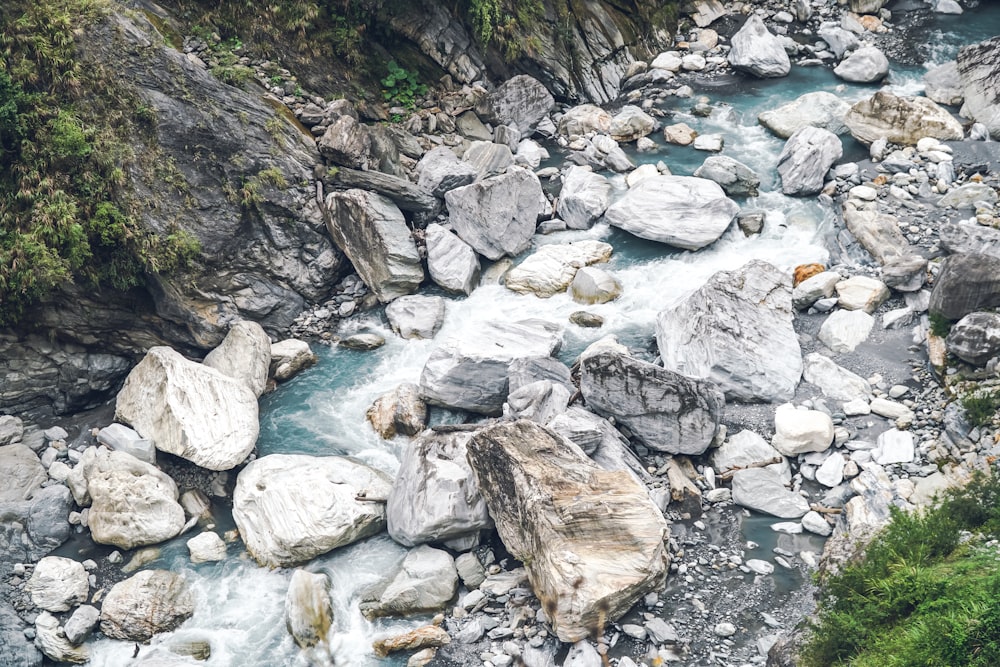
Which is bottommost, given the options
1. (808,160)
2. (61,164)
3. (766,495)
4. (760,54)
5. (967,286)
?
(766,495)

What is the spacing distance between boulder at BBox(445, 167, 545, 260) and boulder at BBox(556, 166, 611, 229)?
34.6 inches

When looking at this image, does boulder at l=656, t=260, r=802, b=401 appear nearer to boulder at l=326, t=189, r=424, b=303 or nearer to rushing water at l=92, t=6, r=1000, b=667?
rushing water at l=92, t=6, r=1000, b=667

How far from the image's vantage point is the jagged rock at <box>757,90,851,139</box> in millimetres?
20047

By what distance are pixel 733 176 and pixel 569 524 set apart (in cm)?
1045

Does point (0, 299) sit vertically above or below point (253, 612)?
above

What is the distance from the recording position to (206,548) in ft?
43.5

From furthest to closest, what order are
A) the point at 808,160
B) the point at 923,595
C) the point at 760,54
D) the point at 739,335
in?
the point at 760,54, the point at 808,160, the point at 739,335, the point at 923,595

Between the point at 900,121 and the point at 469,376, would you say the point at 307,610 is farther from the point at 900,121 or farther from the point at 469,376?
the point at 900,121

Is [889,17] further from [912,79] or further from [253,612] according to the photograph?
[253,612]

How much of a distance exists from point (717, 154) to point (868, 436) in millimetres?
9169

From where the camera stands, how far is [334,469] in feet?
45.4

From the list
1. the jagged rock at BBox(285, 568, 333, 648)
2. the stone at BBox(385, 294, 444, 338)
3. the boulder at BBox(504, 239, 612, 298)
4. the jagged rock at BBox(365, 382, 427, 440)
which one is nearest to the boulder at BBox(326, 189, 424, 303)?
the stone at BBox(385, 294, 444, 338)

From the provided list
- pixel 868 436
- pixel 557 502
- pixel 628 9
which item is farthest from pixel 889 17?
pixel 557 502

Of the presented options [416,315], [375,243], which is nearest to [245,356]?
[416,315]
